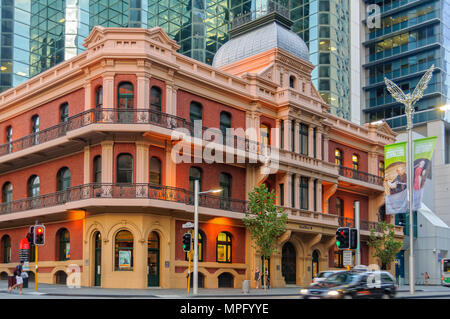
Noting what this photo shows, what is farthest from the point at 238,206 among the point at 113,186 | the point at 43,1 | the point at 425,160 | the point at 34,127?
the point at 43,1

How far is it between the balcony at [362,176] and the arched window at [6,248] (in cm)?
2491

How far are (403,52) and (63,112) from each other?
5429cm

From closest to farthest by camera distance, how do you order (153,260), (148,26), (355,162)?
(153,260) < (355,162) < (148,26)

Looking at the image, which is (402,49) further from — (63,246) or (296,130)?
(63,246)

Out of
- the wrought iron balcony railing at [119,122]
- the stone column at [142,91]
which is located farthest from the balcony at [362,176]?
the stone column at [142,91]

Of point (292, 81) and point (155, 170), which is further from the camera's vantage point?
point (292, 81)

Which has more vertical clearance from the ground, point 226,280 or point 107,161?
point 107,161

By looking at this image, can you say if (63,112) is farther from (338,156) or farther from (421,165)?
(338,156)

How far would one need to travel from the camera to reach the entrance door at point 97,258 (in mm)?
32812

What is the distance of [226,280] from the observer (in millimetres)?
37219

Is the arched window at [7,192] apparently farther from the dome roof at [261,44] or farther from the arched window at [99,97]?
the dome roof at [261,44]

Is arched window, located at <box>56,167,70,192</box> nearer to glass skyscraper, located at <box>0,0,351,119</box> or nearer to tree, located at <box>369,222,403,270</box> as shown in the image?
tree, located at <box>369,222,403,270</box>

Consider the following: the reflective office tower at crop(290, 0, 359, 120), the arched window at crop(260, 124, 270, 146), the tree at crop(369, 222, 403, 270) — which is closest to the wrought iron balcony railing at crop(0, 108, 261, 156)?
the arched window at crop(260, 124, 270, 146)

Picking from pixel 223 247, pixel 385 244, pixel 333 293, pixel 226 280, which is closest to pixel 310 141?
pixel 223 247
